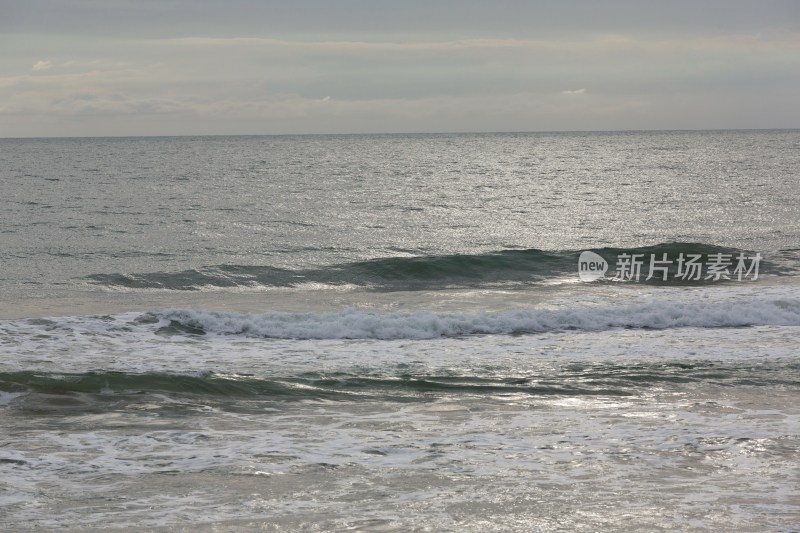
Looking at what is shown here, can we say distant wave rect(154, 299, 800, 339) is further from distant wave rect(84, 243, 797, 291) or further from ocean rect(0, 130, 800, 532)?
distant wave rect(84, 243, 797, 291)

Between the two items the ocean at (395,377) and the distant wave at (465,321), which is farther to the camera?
the distant wave at (465,321)

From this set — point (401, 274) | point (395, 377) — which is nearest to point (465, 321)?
point (395, 377)

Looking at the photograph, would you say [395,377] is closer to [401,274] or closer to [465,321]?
[465,321]

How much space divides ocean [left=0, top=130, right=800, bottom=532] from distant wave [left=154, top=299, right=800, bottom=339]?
0.22ft

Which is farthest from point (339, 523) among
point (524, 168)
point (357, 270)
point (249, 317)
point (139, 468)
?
point (524, 168)

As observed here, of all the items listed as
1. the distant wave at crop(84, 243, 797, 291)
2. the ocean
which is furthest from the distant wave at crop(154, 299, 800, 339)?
the distant wave at crop(84, 243, 797, 291)

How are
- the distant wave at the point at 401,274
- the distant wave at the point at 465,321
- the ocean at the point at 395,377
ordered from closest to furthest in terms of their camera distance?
1. the ocean at the point at 395,377
2. the distant wave at the point at 465,321
3. the distant wave at the point at 401,274

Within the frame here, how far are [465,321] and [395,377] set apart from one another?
171 inches

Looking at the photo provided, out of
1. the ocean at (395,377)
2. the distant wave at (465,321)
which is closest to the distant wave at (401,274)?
the ocean at (395,377)

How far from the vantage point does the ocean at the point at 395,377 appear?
24.9 ft

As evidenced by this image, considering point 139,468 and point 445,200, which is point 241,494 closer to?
point 139,468

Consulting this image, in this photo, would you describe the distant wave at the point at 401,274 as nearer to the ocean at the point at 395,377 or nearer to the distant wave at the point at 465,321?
the ocean at the point at 395,377

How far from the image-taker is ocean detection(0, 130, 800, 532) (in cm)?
760

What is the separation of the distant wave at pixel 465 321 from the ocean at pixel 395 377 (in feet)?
0.22
